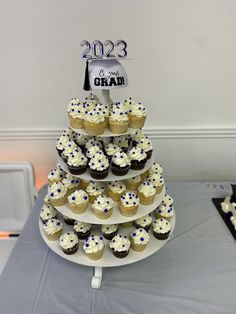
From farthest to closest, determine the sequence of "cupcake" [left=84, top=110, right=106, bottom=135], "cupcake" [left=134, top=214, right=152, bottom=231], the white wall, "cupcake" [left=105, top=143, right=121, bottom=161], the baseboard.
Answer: the baseboard < the white wall < "cupcake" [left=134, top=214, right=152, bottom=231] < "cupcake" [left=105, top=143, right=121, bottom=161] < "cupcake" [left=84, top=110, right=106, bottom=135]

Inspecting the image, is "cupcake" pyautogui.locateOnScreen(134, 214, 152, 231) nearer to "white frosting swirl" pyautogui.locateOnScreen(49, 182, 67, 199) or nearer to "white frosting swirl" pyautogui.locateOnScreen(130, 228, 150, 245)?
"white frosting swirl" pyautogui.locateOnScreen(130, 228, 150, 245)

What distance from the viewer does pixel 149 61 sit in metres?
1.67

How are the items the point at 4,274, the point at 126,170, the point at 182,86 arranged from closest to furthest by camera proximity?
the point at 126,170
the point at 4,274
the point at 182,86

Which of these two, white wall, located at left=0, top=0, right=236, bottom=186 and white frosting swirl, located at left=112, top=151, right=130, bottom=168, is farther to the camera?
white wall, located at left=0, top=0, right=236, bottom=186

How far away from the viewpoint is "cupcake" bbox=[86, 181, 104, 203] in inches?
46.0

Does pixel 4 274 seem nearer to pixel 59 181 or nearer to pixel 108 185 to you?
pixel 59 181

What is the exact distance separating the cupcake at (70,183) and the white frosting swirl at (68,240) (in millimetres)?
172

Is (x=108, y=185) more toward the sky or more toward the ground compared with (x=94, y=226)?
more toward the sky

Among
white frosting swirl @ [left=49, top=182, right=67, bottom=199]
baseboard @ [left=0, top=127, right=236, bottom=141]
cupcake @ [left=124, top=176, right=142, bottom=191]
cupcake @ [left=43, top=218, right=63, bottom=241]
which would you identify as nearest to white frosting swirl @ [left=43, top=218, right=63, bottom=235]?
cupcake @ [left=43, top=218, right=63, bottom=241]

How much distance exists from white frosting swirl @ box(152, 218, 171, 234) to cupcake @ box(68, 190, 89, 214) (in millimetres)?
315

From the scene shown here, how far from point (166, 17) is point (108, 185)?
992 millimetres

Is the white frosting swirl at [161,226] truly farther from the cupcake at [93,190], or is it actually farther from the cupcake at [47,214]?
the cupcake at [47,214]

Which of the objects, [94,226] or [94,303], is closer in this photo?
[94,303]

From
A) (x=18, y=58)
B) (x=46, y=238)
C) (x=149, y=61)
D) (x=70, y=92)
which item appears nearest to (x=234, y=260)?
(x=46, y=238)
